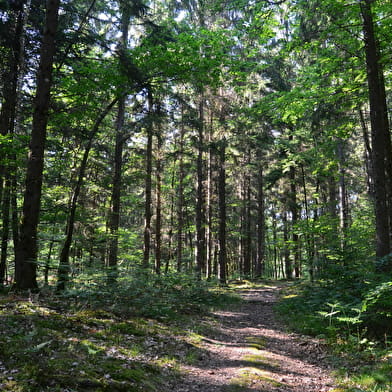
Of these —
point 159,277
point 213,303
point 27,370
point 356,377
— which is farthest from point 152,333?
point 213,303

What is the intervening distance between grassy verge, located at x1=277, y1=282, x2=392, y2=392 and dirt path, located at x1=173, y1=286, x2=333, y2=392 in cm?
36

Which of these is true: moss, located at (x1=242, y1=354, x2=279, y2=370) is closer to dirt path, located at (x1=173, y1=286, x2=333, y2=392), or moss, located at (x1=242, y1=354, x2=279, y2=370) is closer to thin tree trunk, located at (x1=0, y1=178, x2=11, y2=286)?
dirt path, located at (x1=173, y1=286, x2=333, y2=392)

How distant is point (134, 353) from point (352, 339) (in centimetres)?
465

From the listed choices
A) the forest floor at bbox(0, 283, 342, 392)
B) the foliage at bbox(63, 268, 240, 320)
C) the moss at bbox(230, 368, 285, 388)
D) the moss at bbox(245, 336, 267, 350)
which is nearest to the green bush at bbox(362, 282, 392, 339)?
the forest floor at bbox(0, 283, 342, 392)

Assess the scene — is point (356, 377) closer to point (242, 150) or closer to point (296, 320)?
point (296, 320)

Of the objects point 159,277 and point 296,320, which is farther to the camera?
point 159,277

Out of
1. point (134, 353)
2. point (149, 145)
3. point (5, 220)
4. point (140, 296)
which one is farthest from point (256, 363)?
point (149, 145)

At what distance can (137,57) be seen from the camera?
10.3 m

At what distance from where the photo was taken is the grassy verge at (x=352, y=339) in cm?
488

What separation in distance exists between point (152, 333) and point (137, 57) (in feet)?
28.1

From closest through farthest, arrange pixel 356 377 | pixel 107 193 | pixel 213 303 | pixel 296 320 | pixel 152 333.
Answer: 1. pixel 356 377
2. pixel 152 333
3. pixel 296 320
4. pixel 213 303
5. pixel 107 193

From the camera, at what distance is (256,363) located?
5.89 metres

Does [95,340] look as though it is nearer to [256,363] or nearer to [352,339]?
[256,363]

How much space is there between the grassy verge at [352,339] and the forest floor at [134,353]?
35cm
